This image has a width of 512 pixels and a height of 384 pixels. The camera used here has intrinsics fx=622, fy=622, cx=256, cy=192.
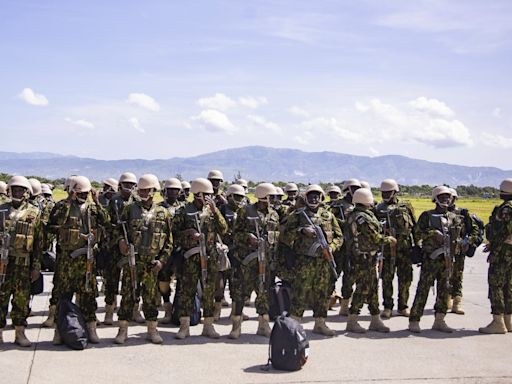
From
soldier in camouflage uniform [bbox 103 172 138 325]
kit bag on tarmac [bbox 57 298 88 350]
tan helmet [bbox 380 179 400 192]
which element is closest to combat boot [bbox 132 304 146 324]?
soldier in camouflage uniform [bbox 103 172 138 325]

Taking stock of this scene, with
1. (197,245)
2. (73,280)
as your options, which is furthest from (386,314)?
(73,280)

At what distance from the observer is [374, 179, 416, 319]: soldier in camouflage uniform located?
1088 cm

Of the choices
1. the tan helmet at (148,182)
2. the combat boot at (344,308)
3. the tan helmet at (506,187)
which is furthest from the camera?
the combat boot at (344,308)

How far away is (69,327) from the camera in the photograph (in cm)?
809

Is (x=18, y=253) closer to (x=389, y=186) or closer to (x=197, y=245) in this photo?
(x=197, y=245)

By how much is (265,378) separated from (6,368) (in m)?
3.03

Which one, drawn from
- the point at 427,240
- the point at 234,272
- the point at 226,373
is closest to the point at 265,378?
the point at 226,373

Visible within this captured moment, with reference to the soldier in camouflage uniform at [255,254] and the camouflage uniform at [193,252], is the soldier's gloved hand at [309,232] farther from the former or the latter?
the camouflage uniform at [193,252]

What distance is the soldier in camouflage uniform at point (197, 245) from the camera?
8922 mm

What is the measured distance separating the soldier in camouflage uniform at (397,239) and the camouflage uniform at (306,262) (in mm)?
1907

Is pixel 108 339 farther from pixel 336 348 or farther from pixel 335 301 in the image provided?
pixel 335 301

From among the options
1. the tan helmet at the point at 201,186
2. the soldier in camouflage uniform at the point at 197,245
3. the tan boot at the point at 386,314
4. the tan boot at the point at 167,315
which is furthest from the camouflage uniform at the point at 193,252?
the tan boot at the point at 386,314

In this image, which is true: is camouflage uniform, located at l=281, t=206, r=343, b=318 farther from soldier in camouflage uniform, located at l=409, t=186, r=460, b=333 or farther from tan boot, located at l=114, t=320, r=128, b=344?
tan boot, located at l=114, t=320, r=128, b=344

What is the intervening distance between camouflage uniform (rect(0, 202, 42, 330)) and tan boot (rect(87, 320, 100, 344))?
85 cm
